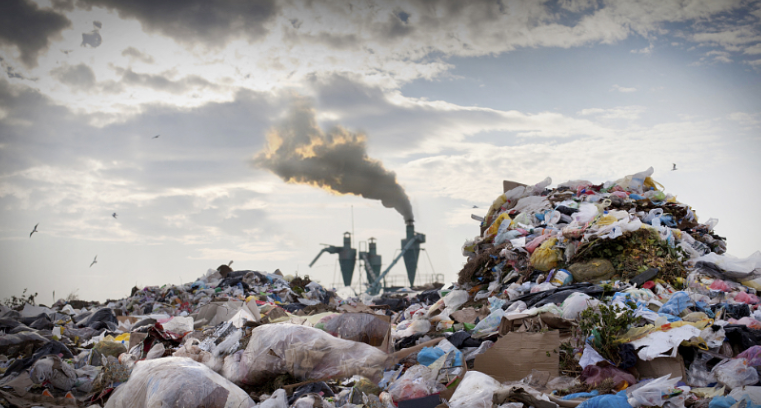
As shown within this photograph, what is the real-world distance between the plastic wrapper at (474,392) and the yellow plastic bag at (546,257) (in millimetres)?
2881

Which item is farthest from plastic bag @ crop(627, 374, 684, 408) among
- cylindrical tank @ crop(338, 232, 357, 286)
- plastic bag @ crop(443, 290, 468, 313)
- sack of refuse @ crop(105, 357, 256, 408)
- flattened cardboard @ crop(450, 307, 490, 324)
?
cylindrical tank @ crop(338, 232, 357, 286)

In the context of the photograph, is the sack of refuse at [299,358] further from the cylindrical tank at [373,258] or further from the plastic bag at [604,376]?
the cylindrical tank at [373,258]

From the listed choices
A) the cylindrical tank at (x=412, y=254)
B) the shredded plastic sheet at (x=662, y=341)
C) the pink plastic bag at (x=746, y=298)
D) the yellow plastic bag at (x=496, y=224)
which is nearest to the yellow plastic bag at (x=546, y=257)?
the yellow plastic bag at (x=496, y=224)

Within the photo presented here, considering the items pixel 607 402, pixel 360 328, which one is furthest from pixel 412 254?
pixel 607 402

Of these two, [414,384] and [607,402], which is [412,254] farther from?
[607,402]

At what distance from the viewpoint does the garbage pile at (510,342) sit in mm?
3822

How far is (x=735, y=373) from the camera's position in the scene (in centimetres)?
367

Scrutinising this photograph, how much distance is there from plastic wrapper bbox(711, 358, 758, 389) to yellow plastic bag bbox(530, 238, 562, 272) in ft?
8.79

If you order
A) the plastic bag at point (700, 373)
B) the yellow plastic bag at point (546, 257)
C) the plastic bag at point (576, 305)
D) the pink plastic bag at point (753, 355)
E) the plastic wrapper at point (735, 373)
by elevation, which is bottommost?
the plastic bag at point (700, 373)

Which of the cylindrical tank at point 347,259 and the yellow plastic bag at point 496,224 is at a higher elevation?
the yellow plastic bag at point 496,224

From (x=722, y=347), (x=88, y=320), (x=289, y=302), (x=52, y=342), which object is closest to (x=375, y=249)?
(x=289, y=302)

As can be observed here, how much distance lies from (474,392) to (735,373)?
6.22ft

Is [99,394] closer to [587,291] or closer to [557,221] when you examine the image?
[587,291]

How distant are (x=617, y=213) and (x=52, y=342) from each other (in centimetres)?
739
